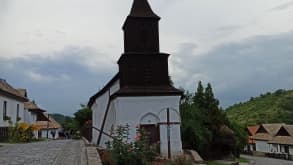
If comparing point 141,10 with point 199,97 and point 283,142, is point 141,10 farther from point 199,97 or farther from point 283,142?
point 283,142

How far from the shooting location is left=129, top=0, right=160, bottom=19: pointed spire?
2764cm

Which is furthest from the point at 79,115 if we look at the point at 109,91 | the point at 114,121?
the point at 114,121

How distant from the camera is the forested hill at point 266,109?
94.2m

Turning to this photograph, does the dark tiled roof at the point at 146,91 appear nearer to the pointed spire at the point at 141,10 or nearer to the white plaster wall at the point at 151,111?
the white plaster wall at the point at 151,111

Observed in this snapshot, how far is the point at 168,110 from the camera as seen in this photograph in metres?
24.5

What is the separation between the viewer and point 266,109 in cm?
10462

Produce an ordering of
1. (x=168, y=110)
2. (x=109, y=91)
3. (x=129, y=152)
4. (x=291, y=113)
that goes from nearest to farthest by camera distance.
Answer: (x=129, y=152) → (x=168, y=110) → (x=109, y=91) → (x=291, y=113)

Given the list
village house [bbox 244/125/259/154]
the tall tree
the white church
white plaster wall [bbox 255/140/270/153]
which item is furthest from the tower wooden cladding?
village house [bbox 244/125/259/154]

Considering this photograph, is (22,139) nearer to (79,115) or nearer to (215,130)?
(215,130)

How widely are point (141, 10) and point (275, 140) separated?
4695 cm

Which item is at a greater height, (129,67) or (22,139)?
(129,67)

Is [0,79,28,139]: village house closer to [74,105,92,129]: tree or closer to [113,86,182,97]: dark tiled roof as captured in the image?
[113,86,182,97]: dark tiled roof

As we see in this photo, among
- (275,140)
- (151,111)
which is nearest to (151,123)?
(151,111)

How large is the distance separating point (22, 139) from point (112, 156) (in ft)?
68.8
